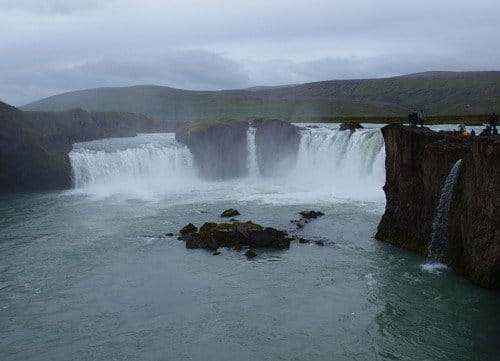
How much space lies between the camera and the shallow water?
19.8 metres

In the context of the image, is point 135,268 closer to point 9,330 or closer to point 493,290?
point 9,330

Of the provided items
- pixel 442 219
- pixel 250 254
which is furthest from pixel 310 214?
pixel 442 219

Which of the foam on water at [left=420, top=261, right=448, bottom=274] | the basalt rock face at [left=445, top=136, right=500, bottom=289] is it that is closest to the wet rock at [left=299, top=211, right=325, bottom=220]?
the foam on water at [left=420, top=261, right=448, bottom=274]

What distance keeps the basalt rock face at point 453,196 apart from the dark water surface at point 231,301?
1.32 m

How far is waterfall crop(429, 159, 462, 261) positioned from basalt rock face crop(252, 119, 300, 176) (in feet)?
120

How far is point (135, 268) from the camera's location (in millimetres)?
29125

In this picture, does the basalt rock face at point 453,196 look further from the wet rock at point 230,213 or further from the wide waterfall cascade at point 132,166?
the wide waterfall cascade at point 132,166

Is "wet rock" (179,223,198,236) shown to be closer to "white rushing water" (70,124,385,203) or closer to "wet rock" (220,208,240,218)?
"wet rock" (220,208,240,218)

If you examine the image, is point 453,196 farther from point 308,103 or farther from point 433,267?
point 308,103

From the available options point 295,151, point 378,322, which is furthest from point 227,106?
point 378,322

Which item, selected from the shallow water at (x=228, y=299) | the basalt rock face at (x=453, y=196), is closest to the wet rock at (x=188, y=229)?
the shallow water at (x=228, y=299)

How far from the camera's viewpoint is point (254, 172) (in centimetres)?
6931

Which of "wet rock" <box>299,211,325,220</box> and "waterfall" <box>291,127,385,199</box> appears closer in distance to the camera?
"wet rock" <box>299,211,325,220</box>

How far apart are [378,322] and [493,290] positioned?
22.0ft
